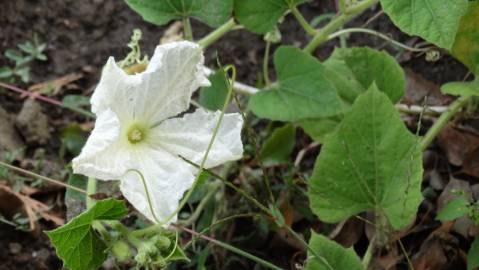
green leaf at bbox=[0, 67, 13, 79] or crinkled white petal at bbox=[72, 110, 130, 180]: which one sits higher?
crinkled white petal at bbox=[72, 110, 130, 180]

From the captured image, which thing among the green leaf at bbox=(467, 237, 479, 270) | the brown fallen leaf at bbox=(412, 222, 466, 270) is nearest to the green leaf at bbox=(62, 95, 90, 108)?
the brown fallen leaf at bbox=(412, 222, 466, 270)

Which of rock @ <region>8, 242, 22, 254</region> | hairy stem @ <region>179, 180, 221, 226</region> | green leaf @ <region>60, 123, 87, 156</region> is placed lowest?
rock @ <region>8, 242, 22, 254</region>

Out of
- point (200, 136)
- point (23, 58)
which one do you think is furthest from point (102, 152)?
point (23, 58)

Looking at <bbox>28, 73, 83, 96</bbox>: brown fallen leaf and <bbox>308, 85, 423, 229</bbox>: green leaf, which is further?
<bbox>28, 73, 83, 96</bbox>: brown fallen leaf

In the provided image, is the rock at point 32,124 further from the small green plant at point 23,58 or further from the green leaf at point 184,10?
the green leaf at point 184,10

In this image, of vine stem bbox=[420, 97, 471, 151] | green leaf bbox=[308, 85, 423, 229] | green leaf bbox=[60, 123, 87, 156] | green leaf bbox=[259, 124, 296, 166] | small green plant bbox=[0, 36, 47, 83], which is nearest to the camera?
green leaf bbox=[308, 85, 423, 229]

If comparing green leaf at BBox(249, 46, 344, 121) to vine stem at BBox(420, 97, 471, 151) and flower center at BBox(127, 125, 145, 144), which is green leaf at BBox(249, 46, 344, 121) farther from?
flower center at BBox(127, 125, 145, 144)


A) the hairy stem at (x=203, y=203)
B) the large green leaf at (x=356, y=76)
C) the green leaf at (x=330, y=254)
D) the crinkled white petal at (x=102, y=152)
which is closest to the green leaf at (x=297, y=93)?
the large green leaf at (x=356, y=76)
